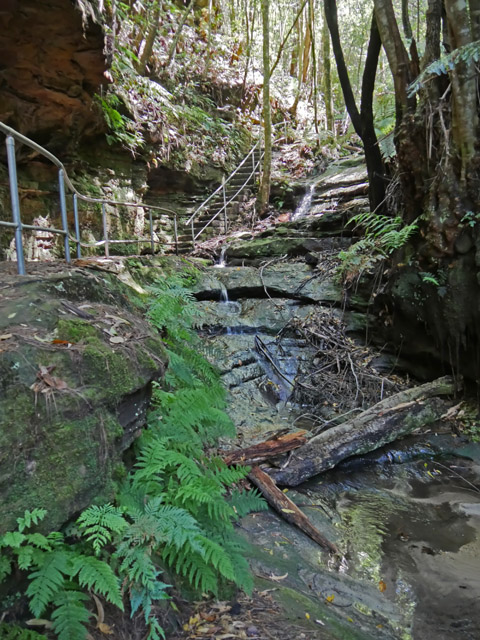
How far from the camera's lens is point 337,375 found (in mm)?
6113

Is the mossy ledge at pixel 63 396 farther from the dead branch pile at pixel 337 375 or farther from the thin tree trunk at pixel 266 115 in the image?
the thin tree trunk at pixel 266 115

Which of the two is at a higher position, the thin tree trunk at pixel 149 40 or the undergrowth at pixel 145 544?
the thin tree trunk at pixel 149 40

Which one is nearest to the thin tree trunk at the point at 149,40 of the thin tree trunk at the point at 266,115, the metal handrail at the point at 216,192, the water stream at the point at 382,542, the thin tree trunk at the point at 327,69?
the thin tree trunk at the point at 266,115

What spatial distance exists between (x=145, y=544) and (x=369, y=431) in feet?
11.2

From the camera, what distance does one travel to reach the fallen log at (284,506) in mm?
3207

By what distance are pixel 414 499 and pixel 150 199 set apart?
35.9ft

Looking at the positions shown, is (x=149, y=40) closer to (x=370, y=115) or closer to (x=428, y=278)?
(x=370, y=115)

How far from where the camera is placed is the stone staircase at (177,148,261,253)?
12.1 metres

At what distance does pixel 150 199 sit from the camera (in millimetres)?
12211

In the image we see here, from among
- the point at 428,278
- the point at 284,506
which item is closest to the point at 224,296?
the point at 428,278

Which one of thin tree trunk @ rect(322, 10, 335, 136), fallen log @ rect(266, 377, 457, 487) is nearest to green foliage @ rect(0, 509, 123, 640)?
fallen log @ rect(266, 377, 457, 487)

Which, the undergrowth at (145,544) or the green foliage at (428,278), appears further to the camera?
the green foliage at (428,278)

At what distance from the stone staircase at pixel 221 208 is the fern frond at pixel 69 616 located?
1009 cm

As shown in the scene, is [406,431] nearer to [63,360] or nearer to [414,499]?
[414,499]
